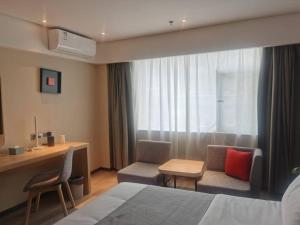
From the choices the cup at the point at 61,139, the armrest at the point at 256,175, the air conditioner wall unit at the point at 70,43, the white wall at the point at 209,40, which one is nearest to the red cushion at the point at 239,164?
the armrest at the point at 256,175

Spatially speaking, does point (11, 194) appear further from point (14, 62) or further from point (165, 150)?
point (165, 150)

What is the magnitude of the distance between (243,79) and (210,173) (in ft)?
4.95

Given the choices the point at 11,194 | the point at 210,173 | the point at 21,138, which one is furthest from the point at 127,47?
the point at 11,194

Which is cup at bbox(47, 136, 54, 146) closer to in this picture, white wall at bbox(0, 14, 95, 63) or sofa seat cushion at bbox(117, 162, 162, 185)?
sofa seat cushion at bbox(117, 162, 162, 185)

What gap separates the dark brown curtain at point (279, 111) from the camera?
325 centimetres

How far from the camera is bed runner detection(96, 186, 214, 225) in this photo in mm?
1629

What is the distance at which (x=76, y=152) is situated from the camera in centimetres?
372

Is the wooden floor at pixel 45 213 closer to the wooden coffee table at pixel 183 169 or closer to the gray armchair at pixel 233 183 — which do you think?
the wooden coffee table at pixel 183 169

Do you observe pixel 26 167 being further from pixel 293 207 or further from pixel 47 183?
pixel 293 207

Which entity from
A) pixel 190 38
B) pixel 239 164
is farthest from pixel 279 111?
pixel 190 38

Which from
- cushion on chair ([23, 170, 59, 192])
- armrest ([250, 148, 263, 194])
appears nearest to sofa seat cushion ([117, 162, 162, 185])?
cushion on chair ([23, 170, 59, 192])

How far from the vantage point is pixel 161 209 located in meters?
1.81

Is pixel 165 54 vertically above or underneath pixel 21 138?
above

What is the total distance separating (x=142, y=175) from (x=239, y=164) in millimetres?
1265
